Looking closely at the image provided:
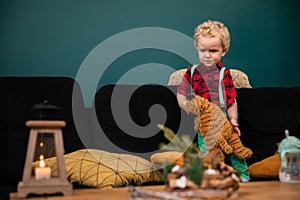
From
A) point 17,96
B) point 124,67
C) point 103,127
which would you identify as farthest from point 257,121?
point 17,96

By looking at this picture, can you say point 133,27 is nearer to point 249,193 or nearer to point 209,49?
point 209,49

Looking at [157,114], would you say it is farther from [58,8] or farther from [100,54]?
[58,8]

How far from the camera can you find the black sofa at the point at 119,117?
2.38 meters

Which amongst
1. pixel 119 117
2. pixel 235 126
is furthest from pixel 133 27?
pixel 235 126

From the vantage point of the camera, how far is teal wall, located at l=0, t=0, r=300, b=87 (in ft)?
10.2

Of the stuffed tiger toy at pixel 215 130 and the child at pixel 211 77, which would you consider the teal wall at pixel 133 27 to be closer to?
the child at pixel 211 77

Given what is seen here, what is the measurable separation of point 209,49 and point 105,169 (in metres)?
0.92

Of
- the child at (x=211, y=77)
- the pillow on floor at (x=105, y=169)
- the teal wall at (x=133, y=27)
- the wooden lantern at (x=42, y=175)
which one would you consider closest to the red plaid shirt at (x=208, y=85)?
the child at (x=211, y=77)

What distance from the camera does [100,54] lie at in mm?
3256

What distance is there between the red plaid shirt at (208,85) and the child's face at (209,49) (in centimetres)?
4

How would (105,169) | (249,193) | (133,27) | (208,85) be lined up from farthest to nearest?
(133,27), (208,85), (105,169), (249,193)

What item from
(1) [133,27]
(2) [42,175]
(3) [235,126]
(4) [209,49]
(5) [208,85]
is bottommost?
(2) [42,175]

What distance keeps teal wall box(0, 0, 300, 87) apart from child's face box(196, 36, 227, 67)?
2.29 feet

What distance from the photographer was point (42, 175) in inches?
65.6
